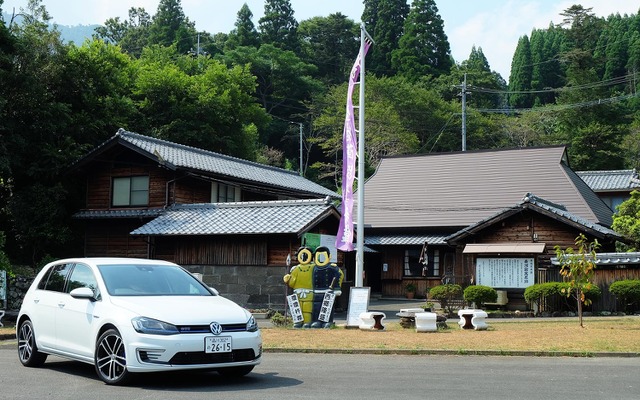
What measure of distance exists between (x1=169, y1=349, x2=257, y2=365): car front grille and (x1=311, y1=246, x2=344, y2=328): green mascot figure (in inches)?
351

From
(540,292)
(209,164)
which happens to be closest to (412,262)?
(209,164)

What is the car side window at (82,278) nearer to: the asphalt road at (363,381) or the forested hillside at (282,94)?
the asphalt road at (363,381)

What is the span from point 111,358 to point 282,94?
58.7 m

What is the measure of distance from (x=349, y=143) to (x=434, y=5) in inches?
2337

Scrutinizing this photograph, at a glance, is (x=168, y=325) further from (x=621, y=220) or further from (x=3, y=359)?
(x=621, y=220)

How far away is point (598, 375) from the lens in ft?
33.5

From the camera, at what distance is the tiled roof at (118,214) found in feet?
92.9

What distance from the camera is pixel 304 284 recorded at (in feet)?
59.9

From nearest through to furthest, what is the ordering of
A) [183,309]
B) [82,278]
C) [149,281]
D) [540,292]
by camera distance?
[183,309] < [149,281] < [82,278] < [540,292]

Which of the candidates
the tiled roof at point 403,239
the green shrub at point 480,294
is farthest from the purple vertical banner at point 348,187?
the tiled roof at point 403,239

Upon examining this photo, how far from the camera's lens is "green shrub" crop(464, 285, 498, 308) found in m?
24.8

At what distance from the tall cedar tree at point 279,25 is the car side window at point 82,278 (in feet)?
221

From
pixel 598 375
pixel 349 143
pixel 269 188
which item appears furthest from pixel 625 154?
pixel 598 375

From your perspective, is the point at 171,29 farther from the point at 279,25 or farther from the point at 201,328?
the point at 201,328
